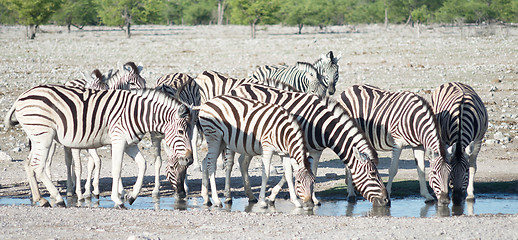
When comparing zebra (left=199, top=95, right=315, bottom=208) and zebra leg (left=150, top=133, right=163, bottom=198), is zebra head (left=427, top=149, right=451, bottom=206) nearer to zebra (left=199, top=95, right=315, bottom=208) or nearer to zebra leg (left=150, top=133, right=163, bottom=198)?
zebra (left=199, top=95, right=315, bottom=208)

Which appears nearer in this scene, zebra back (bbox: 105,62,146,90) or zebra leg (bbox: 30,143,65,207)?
zebra leg (bbox: 30,143,65,207)

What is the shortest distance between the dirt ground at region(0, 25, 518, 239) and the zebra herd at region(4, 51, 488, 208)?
0.90 meters

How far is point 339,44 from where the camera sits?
34.3m

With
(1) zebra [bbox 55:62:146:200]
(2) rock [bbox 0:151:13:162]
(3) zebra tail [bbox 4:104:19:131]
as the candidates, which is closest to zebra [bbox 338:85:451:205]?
(1) zebra [bbox 55:62:146:200]

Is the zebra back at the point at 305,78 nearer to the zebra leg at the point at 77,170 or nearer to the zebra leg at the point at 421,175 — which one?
the zebra leg at the point at 421,175

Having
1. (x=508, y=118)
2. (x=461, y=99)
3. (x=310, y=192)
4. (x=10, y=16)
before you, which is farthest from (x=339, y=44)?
(x=10, y=16)

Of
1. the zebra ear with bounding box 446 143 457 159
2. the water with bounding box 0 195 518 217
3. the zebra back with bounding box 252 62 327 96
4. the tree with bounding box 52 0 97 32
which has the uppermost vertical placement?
the tree with bounding box 52 0 97 32

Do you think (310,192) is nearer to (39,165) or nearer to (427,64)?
(39,165)

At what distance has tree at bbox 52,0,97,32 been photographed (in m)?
57.5

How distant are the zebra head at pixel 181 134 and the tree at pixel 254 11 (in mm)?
44084

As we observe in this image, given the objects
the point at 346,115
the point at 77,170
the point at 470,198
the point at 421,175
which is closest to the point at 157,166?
the point at 77,170

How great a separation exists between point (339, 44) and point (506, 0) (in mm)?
27824

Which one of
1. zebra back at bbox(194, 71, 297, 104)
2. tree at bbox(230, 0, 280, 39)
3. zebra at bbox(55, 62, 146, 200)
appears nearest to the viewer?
zebra at bbox(55, 62, 146, 200)

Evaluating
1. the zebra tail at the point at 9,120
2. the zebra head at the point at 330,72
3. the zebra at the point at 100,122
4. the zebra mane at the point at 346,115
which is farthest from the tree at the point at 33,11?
the zebra mane at the point at 346,115
